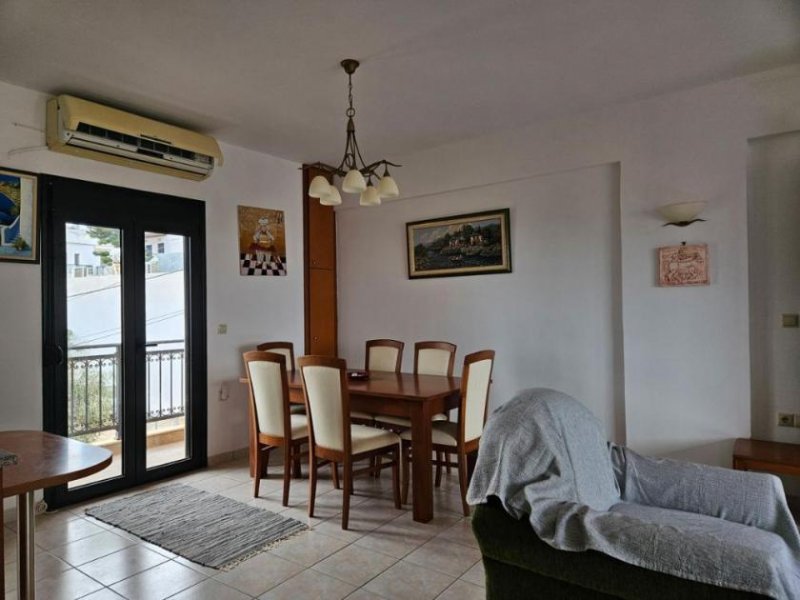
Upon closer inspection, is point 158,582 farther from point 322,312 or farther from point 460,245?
point 460,245

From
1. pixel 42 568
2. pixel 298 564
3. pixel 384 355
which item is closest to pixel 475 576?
pixel 298 564

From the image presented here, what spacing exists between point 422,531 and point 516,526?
147 cm

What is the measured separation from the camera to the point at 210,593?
2277 millimetres

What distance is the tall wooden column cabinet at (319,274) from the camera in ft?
16.8

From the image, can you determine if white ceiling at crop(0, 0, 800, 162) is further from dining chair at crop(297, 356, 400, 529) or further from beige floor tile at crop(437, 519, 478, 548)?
beige floor tile at crop(437, 519, 478, 548)

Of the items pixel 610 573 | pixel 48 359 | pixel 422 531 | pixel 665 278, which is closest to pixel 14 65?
pixel 48 359

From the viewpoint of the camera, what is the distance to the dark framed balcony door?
336 centimetres

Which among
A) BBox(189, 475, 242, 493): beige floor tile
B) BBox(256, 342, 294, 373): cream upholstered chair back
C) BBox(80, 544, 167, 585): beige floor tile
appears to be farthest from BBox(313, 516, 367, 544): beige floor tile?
BBox(256, 342, 294, 373): cream upholstered chair back

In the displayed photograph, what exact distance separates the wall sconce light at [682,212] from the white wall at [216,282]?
330cm

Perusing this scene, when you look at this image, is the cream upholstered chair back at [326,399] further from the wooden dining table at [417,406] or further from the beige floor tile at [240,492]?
the beige floor tile at [240,492]

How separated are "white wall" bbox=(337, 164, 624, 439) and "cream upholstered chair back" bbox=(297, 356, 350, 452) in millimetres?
1764

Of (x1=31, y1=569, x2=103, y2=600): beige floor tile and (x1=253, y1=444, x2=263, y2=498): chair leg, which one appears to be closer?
(x1=31, y1=569, x2=103, y2=600): beige floor tile

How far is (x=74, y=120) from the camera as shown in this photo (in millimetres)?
3172

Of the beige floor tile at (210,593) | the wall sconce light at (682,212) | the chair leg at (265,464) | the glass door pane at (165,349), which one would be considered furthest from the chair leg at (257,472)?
the wall sconce light at (682,212)
